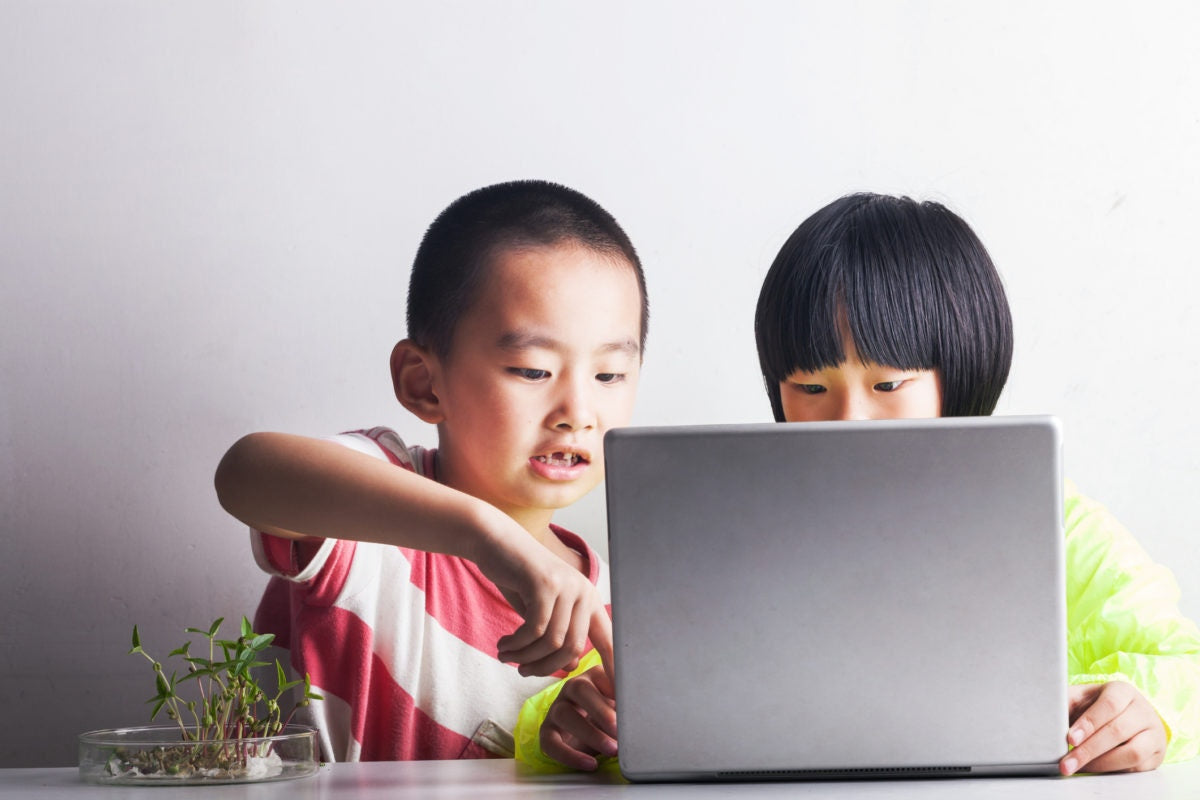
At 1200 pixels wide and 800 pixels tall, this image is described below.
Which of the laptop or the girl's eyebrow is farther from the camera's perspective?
the girl's eyebrow

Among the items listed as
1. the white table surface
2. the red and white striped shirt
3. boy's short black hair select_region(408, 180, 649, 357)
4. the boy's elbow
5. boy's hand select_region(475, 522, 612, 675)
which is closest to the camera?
the white table surface

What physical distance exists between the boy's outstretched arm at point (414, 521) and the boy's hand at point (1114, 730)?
13.4 inches

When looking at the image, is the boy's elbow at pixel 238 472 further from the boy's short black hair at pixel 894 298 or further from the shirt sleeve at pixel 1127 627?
the shirt sleeve at pixel 1127 627

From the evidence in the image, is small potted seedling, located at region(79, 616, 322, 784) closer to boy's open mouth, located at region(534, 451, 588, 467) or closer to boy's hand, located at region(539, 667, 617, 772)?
boy's hand, located at region(539, 667, 617, 772)

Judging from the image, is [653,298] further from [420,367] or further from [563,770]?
[563,770]

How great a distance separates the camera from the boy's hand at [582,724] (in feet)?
2.83

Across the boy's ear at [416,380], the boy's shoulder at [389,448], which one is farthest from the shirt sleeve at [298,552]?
the boy's ear at [416,380]

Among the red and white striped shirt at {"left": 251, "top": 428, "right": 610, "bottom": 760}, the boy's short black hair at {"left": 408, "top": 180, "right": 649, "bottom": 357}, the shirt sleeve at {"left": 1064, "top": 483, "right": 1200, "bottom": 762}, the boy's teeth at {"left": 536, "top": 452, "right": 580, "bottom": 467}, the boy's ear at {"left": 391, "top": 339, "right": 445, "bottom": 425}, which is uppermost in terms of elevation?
the boy's short black hair at {"left": 408, "top": 180, "right": 649, "bottom": 357}

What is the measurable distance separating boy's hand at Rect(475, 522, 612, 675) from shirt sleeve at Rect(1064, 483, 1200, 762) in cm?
39

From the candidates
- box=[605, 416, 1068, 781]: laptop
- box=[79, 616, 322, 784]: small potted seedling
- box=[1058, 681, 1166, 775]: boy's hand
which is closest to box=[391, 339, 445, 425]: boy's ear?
box=[79, 616, 322, 784]: small potted seedling

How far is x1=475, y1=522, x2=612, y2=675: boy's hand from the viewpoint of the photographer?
824mm

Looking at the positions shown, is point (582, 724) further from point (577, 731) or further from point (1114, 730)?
point (1114, 730)

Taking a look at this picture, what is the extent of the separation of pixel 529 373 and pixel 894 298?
415 millimetres

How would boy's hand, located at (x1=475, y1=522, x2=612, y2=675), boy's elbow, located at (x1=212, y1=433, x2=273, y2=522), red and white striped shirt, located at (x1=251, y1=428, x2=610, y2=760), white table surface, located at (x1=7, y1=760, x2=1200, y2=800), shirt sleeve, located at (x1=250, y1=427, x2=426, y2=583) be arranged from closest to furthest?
white table surface, located at (x1=7, y1=760, x2=1200, y2=800), boy's hand, located at (x1=475, y1=522, x2=612, y2=675), boy's elbow, located at (x1=212, y1=433, x2=273, y2=522), shirt sleeve, located at (x1=250, y1=427, x2=426, y2=583), red and white striped shirt, located at (x1=251, y1=428, x2=610, y2=760)
